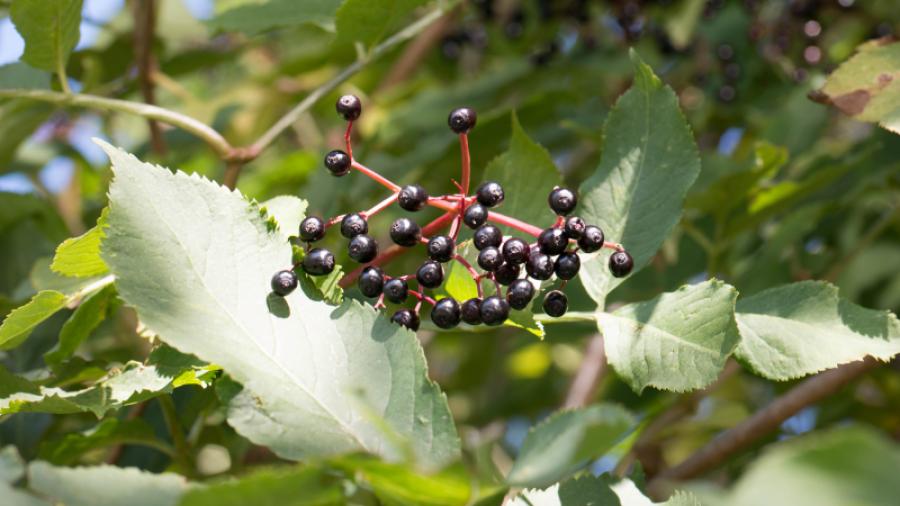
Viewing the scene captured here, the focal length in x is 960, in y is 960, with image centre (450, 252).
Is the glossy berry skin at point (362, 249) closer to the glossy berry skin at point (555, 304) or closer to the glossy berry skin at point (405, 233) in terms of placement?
the glossy berry skin at point (405, 233)

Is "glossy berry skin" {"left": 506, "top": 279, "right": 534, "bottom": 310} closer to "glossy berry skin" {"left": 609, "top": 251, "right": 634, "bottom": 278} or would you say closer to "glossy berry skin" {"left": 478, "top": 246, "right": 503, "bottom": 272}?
"glossy berry skin" {"left": 478, "top": 246, "right": 503, "bottom": 272}

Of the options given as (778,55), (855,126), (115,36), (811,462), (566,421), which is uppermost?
(811,462)

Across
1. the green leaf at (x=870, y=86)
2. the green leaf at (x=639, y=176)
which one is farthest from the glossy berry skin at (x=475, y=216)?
the green leaf at (x=870, y=86)

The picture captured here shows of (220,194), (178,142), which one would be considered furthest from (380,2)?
(178,142)

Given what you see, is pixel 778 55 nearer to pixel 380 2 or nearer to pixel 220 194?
pixel 380 2

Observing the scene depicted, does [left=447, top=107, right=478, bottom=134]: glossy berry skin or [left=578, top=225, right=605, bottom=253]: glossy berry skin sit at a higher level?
[left=447, top=107, right=478, bottom=134]: glossy berry skin

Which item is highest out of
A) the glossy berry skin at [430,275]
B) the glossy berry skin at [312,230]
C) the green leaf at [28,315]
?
the glossy berry skin at [312,230]

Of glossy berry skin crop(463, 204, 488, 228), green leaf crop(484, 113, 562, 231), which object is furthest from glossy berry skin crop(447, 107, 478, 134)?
glossy berry skin crop(463, 204, 488, 228)
